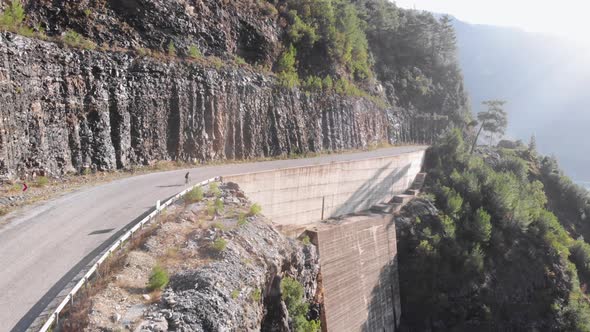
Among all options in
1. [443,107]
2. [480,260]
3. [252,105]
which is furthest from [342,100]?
[443,107]

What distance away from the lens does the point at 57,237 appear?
1098 centimetres

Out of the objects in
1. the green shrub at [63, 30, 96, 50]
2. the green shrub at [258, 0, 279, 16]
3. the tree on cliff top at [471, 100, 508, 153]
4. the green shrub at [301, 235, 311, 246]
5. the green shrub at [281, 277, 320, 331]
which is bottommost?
the green shrub at [281, 277, 320, 331]

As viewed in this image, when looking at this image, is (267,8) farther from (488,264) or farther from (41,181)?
(488,264)

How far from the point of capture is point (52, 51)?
1738 centimetres

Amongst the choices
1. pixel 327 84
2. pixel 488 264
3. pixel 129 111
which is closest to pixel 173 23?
pixel 129 111

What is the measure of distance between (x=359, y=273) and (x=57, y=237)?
16.6 metres

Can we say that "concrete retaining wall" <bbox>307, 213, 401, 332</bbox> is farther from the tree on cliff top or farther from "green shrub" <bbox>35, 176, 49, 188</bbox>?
the tree on cliff top

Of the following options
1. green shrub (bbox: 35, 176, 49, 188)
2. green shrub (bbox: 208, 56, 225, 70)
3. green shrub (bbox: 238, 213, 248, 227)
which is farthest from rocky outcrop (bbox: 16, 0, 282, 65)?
green shrub (bbox: 238, 213, 248, 227)

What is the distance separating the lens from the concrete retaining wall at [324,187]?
19844 millimetres

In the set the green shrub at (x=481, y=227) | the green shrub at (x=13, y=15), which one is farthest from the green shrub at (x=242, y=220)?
the green shrub at (x=481, y=227)

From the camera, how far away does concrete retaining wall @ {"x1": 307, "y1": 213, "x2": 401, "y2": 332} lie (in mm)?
20312

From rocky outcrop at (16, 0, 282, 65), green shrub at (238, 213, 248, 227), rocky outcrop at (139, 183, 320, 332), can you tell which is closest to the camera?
rocky outcrop at (139, 183, 320, 332)

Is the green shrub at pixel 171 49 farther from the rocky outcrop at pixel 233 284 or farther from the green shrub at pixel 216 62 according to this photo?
the rocky outcrop at pixel 233 284

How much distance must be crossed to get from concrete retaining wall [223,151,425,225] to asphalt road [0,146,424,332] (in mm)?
4722
